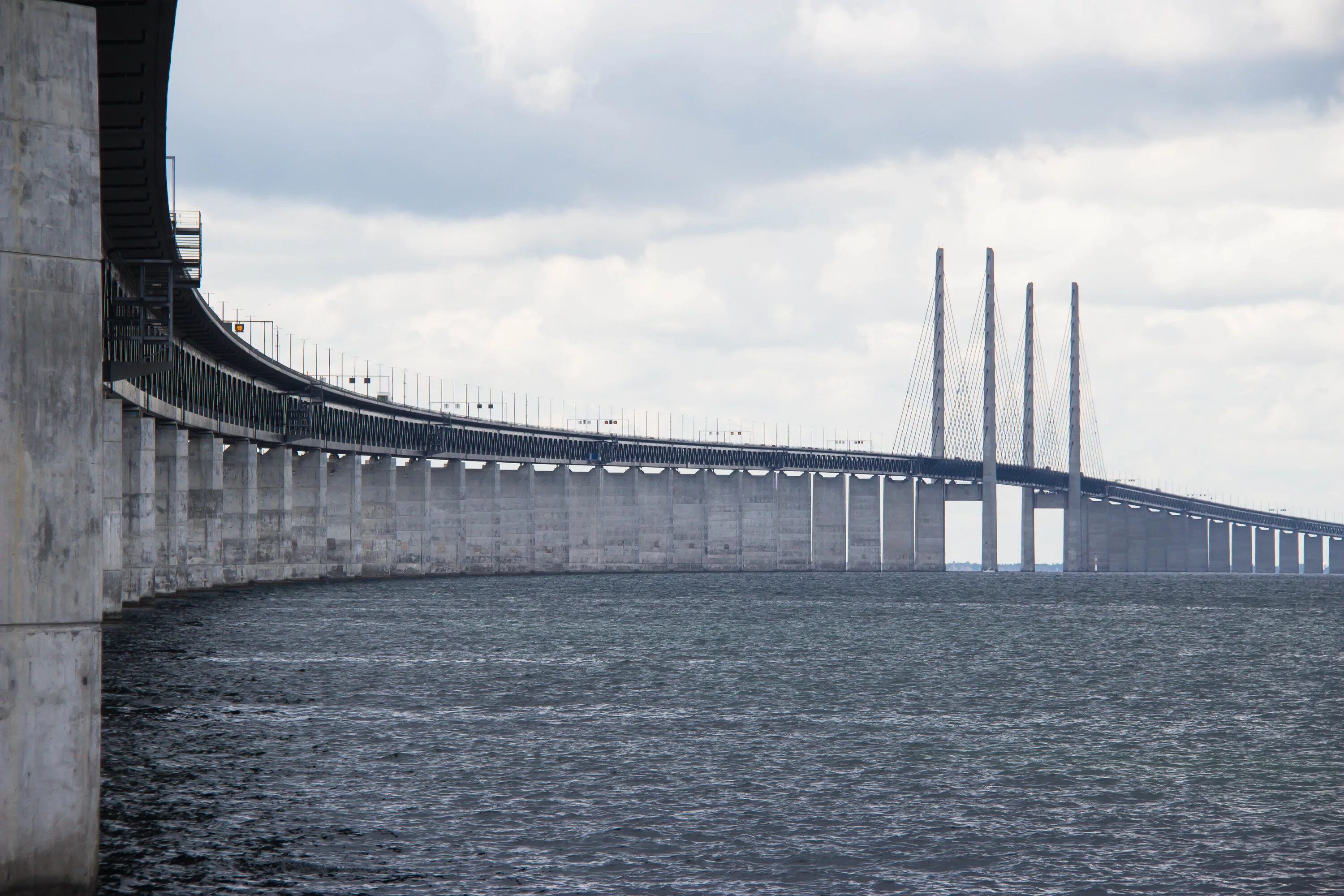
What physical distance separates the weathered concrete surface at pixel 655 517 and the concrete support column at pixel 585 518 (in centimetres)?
610

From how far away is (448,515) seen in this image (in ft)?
453

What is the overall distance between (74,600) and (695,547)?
154 m

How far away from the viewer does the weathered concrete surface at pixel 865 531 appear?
585 ft

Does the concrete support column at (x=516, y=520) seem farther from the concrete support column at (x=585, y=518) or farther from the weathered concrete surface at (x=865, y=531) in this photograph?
the weathered concrete surface at (x=865, y=531)

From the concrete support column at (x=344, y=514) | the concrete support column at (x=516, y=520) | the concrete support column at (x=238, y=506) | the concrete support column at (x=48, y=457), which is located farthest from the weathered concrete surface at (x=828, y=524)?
the concrete support column at (x=48, y=457)

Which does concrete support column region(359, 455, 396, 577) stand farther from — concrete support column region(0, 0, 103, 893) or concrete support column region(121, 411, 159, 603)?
concrete support column region(0, 0, 103, 893)

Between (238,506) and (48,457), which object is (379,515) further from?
(48,457)

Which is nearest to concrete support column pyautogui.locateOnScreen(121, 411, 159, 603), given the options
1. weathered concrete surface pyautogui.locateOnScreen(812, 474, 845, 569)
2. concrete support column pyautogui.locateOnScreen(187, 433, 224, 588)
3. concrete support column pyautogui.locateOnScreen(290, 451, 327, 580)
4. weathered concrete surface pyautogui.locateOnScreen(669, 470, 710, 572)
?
concrete support column pyautogui.locateOnScreen(187, 433, 224, 588)

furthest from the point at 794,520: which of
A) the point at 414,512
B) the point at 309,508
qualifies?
the point at 309,508

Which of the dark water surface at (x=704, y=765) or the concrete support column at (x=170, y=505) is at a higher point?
the concrete support column at (x=170, y=505)

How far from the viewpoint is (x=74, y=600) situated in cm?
1592

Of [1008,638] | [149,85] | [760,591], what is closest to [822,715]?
[149,85]

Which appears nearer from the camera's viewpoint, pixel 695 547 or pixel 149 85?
pixel 149 85

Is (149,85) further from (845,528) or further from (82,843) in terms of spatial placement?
(845,528)
